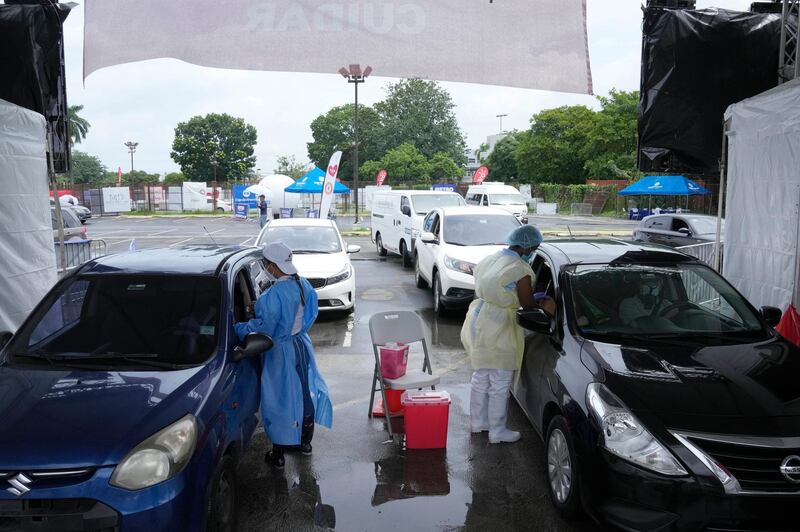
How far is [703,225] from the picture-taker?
14078mm

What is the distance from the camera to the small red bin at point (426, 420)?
496 cm

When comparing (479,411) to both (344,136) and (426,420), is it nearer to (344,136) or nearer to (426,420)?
(426,420)

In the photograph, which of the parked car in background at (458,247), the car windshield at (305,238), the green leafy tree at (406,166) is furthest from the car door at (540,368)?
the green leafy tree at (406,166)

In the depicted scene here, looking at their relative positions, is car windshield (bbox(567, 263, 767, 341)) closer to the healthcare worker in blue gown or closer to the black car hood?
the black car hood

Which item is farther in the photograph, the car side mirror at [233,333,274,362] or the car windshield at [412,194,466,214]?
the car windshield at [412,194,466,214]

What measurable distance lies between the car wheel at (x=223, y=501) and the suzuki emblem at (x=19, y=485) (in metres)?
0.83

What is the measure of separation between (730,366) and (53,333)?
4.22 m

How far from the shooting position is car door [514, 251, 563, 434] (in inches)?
174

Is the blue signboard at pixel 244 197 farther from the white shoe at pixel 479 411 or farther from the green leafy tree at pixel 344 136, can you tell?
the white shoe at pixel 479 411

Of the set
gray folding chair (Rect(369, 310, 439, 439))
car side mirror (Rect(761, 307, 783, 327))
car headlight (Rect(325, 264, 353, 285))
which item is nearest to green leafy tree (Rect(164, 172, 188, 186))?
car headlight (Rect(325, 264, 353, 285))

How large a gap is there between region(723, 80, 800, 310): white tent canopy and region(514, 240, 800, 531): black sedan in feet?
3.70

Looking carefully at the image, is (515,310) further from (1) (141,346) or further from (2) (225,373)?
(1) (141,346)

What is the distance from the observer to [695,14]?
6.61 m

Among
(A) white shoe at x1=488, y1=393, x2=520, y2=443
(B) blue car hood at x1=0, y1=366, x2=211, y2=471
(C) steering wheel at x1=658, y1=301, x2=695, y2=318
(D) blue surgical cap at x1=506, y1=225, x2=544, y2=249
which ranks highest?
(D) blue surgical cap at x1=506, y1=225, x2=544, y2=249
